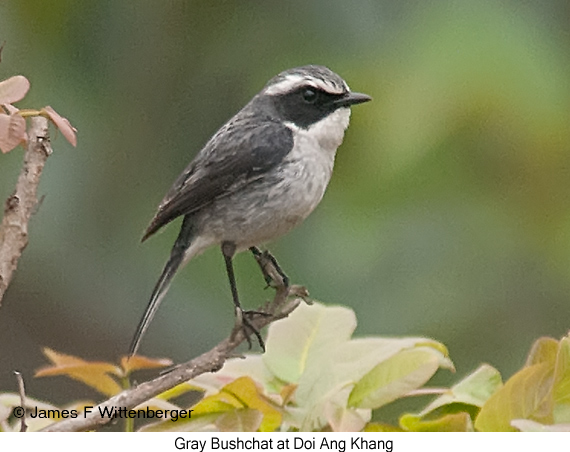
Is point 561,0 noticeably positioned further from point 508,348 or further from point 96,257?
point 96,257

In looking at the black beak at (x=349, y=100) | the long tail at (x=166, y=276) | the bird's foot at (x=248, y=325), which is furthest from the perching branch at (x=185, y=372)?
the black beak at (x=349, y=100)

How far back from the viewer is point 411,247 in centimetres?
165

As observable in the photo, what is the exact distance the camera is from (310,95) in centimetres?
142

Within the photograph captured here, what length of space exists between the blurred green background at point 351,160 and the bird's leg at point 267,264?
10cm

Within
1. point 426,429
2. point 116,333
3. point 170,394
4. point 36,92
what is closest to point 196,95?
point 36,92

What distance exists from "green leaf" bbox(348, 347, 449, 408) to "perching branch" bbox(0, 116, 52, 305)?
317mm

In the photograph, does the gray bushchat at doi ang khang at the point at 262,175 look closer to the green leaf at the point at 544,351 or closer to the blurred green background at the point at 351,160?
the blurred green background at the point at 351,160

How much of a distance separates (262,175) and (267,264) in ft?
0.42

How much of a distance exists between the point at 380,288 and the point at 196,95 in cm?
44

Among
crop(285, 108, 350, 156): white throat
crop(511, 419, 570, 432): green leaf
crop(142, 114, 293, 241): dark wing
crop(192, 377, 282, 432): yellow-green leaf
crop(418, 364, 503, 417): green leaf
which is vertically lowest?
crop(192, 377, 282, 432): yellow-green leaf

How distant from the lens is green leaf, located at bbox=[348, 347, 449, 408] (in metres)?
0.89

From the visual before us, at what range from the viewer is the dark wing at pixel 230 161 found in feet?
4.48

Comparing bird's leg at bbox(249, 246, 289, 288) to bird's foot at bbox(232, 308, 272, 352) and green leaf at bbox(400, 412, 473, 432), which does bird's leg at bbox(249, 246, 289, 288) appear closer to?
bird's foot at bbox(232, 308, 272, 352)

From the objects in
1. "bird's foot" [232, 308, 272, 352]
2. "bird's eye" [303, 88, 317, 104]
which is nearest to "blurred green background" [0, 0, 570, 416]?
"bird's eye" [303, 88, 317, 104]
